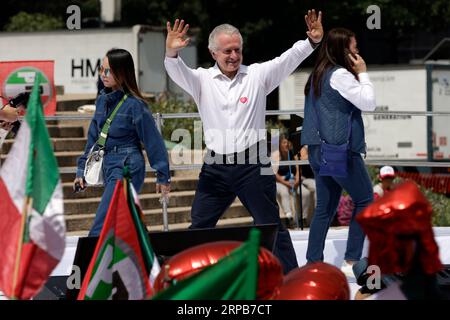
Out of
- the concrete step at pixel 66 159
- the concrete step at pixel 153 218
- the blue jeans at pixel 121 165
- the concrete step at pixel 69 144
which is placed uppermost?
the blue jeans at pixel 121 165

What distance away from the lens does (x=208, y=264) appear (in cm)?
427

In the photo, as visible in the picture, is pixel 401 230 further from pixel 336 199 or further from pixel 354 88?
pixel 336 199

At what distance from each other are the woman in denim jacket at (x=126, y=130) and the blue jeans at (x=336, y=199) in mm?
1142

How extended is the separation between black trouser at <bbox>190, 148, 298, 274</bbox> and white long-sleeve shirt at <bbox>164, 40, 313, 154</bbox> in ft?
0.47

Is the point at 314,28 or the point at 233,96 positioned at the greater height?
the point at 314,28

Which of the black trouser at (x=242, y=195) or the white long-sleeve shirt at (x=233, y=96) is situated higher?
the white long-sleeve shirt at (x=233, y=96)

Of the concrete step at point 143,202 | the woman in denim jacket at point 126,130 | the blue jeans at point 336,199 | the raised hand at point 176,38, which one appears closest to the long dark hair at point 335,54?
the blue jeans at point 336,199

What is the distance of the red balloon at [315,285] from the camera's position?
14.4 feet

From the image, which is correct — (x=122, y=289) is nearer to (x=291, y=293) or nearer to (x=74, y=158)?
(x=291, y=293)

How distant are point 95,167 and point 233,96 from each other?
0.90 meters

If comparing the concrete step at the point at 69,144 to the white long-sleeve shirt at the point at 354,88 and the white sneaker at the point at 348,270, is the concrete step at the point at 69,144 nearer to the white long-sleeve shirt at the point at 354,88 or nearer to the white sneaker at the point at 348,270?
the white sneaker at the point at 348,270

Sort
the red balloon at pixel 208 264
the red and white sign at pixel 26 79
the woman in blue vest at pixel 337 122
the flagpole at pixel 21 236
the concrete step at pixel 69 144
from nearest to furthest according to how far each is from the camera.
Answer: the flagpole at pixel 21 236 → the red balloon at pixel 208 264 → the woman in blue vest at pixel 337 122 → the red and white sign at pixel 26 79 → the concrete step at pixel 69 144

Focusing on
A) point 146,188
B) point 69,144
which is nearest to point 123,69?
point 146,188

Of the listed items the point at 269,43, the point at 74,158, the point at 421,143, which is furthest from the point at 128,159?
the point at 269,43
